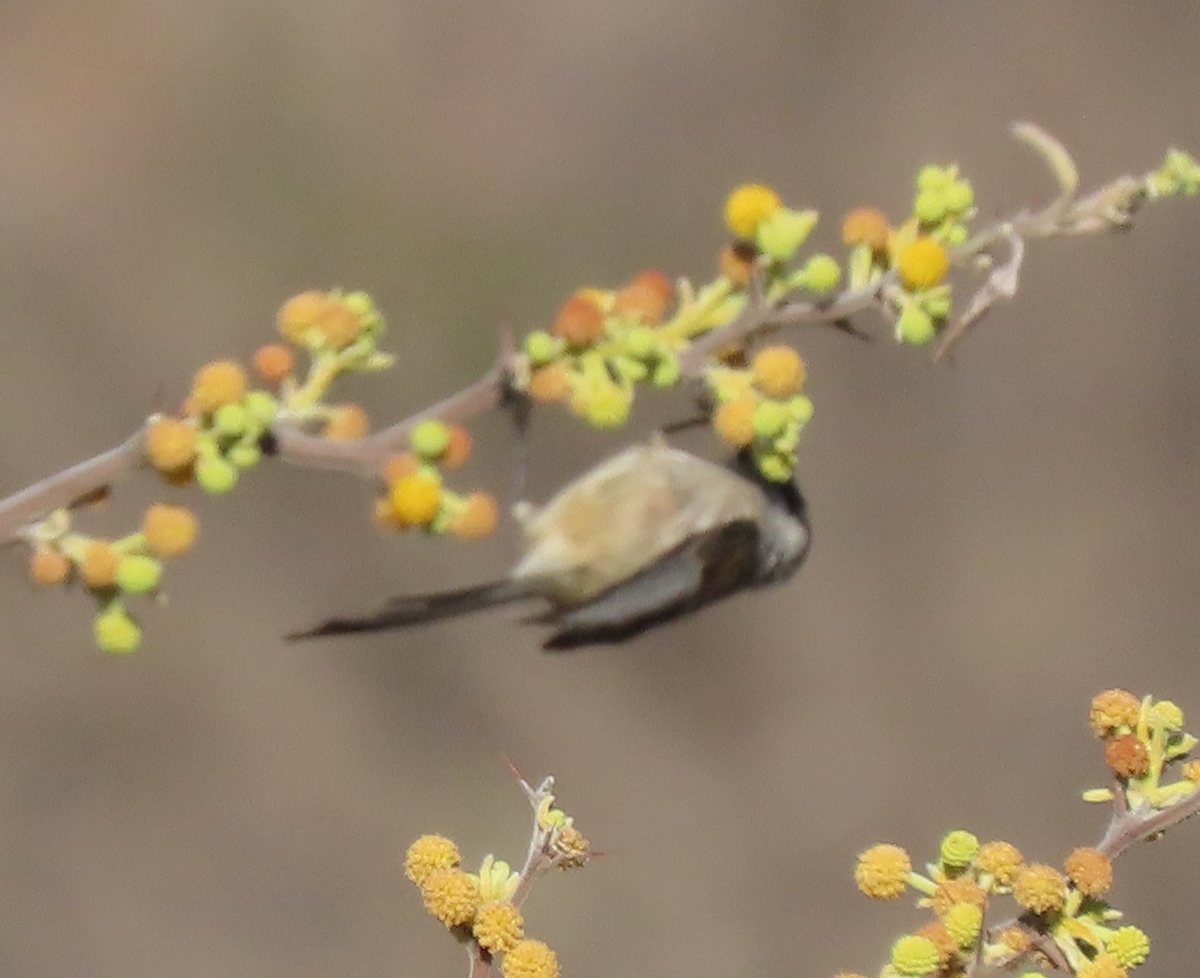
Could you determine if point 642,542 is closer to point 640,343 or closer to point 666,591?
point 666,591

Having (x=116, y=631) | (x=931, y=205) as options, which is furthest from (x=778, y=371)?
(x=116, y=631)

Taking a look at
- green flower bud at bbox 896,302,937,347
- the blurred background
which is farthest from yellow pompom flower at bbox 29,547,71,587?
the blurred background

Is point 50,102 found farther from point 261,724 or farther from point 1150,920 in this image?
point 1150,920

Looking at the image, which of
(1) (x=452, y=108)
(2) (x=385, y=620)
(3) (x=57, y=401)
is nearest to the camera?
(2) (x=385, y=620)

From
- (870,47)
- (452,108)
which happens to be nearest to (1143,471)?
(870,47)

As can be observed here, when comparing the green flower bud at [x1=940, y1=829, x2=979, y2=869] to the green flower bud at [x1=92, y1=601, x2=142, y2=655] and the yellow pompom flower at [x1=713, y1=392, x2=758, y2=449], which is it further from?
the green flower bud at [x1=92, y1=601, x2=142, y2=655]

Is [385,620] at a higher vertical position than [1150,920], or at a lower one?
higher
